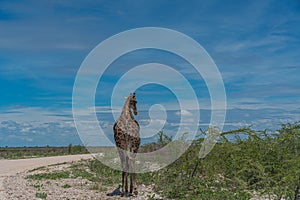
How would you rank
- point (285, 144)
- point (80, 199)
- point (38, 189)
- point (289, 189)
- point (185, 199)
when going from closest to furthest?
point (289, 189) → point (285, 144) → point (185, 199) → point (80, 199) → point (38, 189)

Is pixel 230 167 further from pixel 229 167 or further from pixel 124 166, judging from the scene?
pixel 124 166

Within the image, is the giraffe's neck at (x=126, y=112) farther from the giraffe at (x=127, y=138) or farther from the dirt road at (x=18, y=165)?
the dirt road at (x=18, y=165)

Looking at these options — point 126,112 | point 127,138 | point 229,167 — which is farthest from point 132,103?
point 229,167

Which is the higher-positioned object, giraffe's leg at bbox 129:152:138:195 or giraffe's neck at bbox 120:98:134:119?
giraffe's neck at bbox 120:98:134:119

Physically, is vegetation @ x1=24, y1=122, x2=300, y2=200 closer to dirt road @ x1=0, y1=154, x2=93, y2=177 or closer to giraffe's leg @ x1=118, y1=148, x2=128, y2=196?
giraffe's leg @ x1=118, y1=148, x2=128, y2=196

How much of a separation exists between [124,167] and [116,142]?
34.2 inches

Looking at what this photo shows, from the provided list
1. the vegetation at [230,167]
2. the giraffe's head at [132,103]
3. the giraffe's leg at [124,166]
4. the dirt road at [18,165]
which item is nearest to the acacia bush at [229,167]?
the vegetation at [230,167]

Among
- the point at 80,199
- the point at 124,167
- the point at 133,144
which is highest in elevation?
the point at 133,144

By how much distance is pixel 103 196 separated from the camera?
39.6ft

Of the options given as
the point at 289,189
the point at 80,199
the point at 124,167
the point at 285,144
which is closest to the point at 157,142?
the point at 124,167

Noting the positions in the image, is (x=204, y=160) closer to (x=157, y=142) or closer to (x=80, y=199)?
(x=157, y=142)

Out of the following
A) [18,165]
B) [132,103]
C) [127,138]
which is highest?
[132,103]

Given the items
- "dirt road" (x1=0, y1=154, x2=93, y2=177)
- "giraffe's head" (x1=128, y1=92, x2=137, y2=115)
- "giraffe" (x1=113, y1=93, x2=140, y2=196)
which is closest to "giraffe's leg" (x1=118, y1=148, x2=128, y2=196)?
"giraffe" (x1=113, y1=93, x2=140, y2=196)

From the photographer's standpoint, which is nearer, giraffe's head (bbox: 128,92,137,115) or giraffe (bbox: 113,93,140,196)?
giraffe (bbox: 113,93,140,196)
